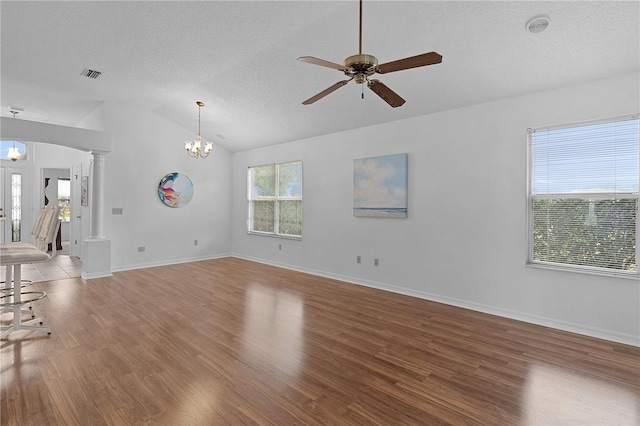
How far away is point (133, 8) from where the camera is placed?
10.6ft

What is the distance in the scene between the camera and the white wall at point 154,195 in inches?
245

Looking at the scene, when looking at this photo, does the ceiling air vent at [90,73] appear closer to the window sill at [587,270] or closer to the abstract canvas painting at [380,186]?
the abstract canvas painting at [380,186]

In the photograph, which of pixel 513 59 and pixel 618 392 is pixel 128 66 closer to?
pixel 513 59

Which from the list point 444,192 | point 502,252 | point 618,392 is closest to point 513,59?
point 444,192

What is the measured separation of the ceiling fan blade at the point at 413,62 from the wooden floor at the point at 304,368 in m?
2.24

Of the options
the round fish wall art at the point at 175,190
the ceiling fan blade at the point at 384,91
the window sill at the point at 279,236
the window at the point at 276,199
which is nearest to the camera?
the ceiling fan blade at the point at 384,91

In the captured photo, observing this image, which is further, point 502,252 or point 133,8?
point 502,252

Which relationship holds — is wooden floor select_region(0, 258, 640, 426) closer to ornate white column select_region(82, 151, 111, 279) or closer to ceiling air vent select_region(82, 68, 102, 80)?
ornate white column select_region(82, 151, 111, 279)

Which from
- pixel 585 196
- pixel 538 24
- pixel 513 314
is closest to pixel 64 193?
pixel 513 314

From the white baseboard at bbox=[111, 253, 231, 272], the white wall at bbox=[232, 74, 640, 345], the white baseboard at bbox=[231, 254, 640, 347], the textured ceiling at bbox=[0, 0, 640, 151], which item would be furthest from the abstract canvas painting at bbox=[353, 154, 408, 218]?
the white baseboard at bbox=[111, 253, 231, 272]

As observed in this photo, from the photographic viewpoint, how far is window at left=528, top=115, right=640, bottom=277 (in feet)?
10.5

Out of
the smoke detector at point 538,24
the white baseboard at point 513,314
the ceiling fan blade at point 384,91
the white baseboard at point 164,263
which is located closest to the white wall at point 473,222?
the white baseboard at point 513,314

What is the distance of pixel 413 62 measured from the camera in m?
2.13

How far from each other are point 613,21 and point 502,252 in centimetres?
241
